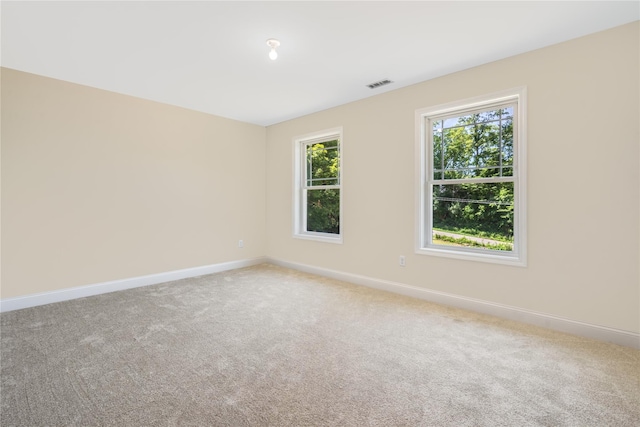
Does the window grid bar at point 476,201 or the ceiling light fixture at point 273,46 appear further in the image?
the window grid bar at point 476,201

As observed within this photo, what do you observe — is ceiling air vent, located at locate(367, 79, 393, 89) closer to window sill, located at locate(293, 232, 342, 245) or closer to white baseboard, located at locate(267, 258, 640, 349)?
window sill, located at locate(293, 232, 342, 245)

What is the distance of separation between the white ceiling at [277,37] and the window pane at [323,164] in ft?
3.82

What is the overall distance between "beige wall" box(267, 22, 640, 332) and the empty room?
16 mm

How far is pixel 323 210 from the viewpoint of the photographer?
15.7 ft

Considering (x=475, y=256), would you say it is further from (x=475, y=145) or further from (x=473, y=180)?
(x=475, y=145)

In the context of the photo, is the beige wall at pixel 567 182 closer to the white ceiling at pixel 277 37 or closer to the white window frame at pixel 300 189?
the white ceiling at pixel 277 37

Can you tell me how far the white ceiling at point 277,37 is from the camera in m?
2.12

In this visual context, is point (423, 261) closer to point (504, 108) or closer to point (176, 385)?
point (504, 108)

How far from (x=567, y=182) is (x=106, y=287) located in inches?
197

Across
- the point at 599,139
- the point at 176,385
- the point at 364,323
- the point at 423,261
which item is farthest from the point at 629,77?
the point at 176,385

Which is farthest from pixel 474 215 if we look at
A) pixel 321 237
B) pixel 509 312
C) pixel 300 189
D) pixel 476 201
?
pixel 300 189

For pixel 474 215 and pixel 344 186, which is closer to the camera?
pixel 474 215

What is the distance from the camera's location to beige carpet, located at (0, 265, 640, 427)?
1.58 metres

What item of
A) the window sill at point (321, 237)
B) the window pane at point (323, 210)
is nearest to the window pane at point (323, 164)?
the window pane at point (323, 210)
